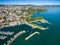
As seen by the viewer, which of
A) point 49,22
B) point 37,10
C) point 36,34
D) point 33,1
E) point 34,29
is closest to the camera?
point 36,34

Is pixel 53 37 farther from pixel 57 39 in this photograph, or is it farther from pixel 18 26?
pixel 18 26

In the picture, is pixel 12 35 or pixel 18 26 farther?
pixel 18 26

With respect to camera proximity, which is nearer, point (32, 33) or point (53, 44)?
point (53, 44)

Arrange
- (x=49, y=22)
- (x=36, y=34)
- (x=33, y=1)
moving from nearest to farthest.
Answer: (x=36, y=34) → (x=49, y=22) → (x=33, y=1)

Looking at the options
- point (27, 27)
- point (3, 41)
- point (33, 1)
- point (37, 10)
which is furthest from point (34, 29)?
point (33, 1)

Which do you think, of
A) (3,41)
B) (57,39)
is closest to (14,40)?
(3,41)

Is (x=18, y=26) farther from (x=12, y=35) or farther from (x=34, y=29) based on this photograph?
(x=12, y=35)

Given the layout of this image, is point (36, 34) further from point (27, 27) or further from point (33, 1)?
point (33, 1)

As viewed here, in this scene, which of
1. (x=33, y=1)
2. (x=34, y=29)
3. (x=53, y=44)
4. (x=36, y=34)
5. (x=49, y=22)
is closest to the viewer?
(x=53, y=44)

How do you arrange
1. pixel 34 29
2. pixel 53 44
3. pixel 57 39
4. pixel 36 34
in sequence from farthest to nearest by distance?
pixel 34 29, pixel 36 34, pixel 57 39, pixel 53 44
